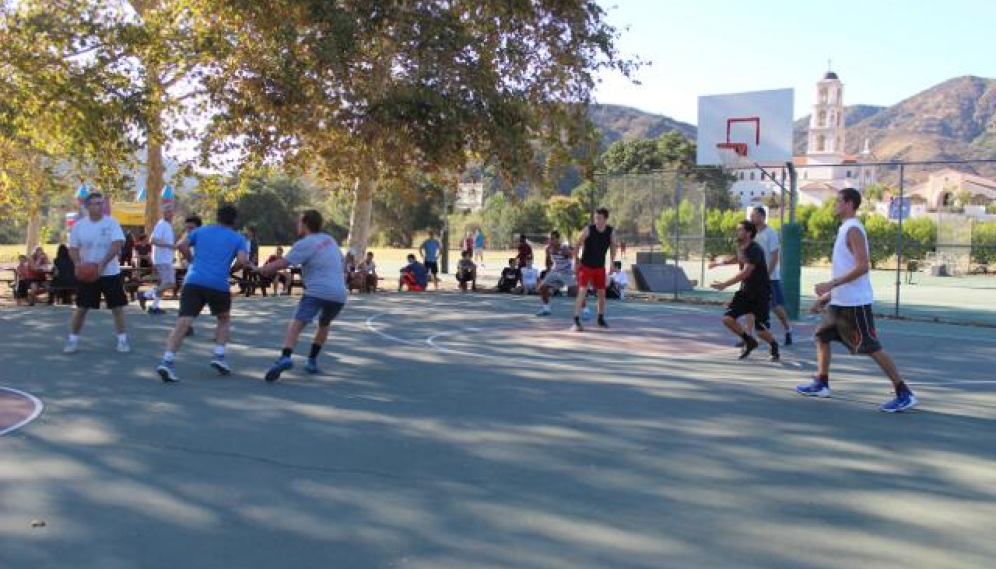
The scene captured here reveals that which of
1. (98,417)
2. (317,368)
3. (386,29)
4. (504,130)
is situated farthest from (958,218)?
(98,417)

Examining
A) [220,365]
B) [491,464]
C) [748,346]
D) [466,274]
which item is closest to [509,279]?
[466,274]

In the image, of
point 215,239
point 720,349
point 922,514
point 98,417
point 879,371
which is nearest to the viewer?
point 922,514

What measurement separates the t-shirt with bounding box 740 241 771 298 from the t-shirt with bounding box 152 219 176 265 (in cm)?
949

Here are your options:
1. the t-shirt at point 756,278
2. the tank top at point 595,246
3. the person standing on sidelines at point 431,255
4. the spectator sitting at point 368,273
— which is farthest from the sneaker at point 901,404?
the person standing on sidelines at point 431,255

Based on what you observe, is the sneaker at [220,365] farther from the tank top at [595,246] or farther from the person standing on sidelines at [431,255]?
the person standing on sidelines at [431,255]

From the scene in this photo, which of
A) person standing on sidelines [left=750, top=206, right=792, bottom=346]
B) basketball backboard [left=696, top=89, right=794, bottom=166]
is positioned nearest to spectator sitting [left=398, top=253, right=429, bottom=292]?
basketball backboard [left=696, top=89, right=794, bottom=166]

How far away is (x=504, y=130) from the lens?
2209 cm

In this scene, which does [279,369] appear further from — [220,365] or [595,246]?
[595,246]

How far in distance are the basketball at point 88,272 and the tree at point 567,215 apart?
56.3m

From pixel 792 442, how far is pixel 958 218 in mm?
33139

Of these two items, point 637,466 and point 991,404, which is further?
point 991,404

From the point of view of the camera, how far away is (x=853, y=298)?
27.1 ft

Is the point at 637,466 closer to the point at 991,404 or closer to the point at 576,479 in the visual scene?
the point at 576,479

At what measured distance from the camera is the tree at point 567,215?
219 ft
